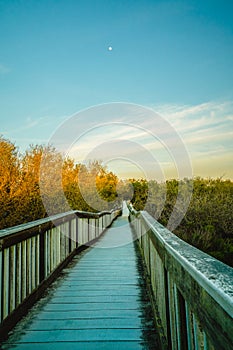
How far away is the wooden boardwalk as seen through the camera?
288 cm

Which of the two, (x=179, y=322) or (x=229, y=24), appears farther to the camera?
(x=229, y=24)

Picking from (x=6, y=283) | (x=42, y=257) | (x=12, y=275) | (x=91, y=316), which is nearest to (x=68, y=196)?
(x=42, y=257)

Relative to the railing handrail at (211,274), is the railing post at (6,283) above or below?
below

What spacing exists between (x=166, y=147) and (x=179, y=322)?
27397 millimetres

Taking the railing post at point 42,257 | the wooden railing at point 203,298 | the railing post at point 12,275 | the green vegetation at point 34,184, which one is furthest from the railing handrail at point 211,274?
the green vegetation at point 34,184

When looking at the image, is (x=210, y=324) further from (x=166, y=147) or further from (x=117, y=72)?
(x=166, y=147)

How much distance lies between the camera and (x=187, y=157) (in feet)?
85.0

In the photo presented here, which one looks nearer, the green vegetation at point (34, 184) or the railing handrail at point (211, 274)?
the railing handrail at point (211, 274)

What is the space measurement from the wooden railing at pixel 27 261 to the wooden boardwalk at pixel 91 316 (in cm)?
16

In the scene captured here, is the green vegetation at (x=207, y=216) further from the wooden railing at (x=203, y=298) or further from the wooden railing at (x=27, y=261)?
the wooden railing at (x=203, y=298)

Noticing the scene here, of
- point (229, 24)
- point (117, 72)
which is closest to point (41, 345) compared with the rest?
point (229, 24)

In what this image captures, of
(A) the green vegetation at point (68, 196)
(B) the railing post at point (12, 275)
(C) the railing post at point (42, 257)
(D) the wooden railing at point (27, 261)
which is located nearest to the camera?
(D) the wooden railing at point (27, 261)

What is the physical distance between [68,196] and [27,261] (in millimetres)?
19146

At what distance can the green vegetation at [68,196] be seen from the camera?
1254 centimetres
